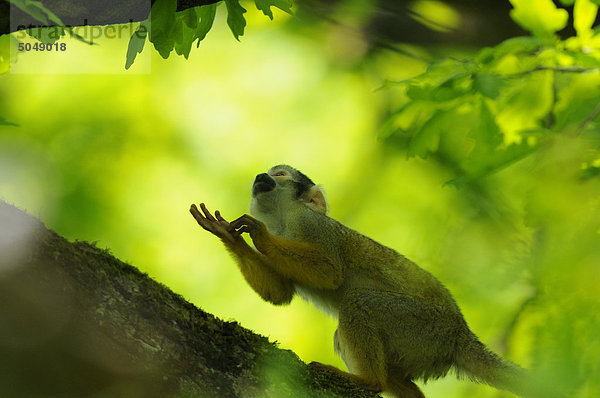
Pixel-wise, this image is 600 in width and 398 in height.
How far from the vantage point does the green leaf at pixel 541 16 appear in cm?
378

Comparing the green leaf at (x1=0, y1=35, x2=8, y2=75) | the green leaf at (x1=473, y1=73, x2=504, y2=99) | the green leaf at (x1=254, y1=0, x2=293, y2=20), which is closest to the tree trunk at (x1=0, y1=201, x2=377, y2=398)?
the green leaf at (x1=0, y1=35, x2=8, y2=75)

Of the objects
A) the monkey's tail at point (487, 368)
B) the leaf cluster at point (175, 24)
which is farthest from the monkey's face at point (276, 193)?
the leaf cluster at point (175, 24)

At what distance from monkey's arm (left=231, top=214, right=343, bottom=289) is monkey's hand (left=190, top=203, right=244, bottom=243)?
0.59ft

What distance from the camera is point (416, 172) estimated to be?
9.54m

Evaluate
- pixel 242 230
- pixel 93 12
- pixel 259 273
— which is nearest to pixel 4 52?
pixel 93 12

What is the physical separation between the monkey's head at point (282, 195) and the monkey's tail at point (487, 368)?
2.14 m

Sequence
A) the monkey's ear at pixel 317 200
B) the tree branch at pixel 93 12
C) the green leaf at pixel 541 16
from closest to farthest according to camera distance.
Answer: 1. the tree branch at pixel 93 12
2. the green leaf at pixel 541 16
3. the monkey's ear at pixel 317 200

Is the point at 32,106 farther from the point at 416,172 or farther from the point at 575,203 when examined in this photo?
the point at 575,203

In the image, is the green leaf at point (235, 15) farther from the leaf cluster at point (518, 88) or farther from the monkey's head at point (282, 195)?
the monkey's head at point (282, 195)

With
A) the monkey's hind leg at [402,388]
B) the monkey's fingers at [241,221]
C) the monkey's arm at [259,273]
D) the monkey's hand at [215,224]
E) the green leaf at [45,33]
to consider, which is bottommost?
the monkey's hind leg at [402,388]

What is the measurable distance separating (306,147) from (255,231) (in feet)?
17.7

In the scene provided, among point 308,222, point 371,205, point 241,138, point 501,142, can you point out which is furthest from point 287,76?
point 501,142

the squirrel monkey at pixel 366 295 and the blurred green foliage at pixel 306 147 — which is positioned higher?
the blurred green foliage at pixel 306 147

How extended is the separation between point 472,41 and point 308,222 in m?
2.92
